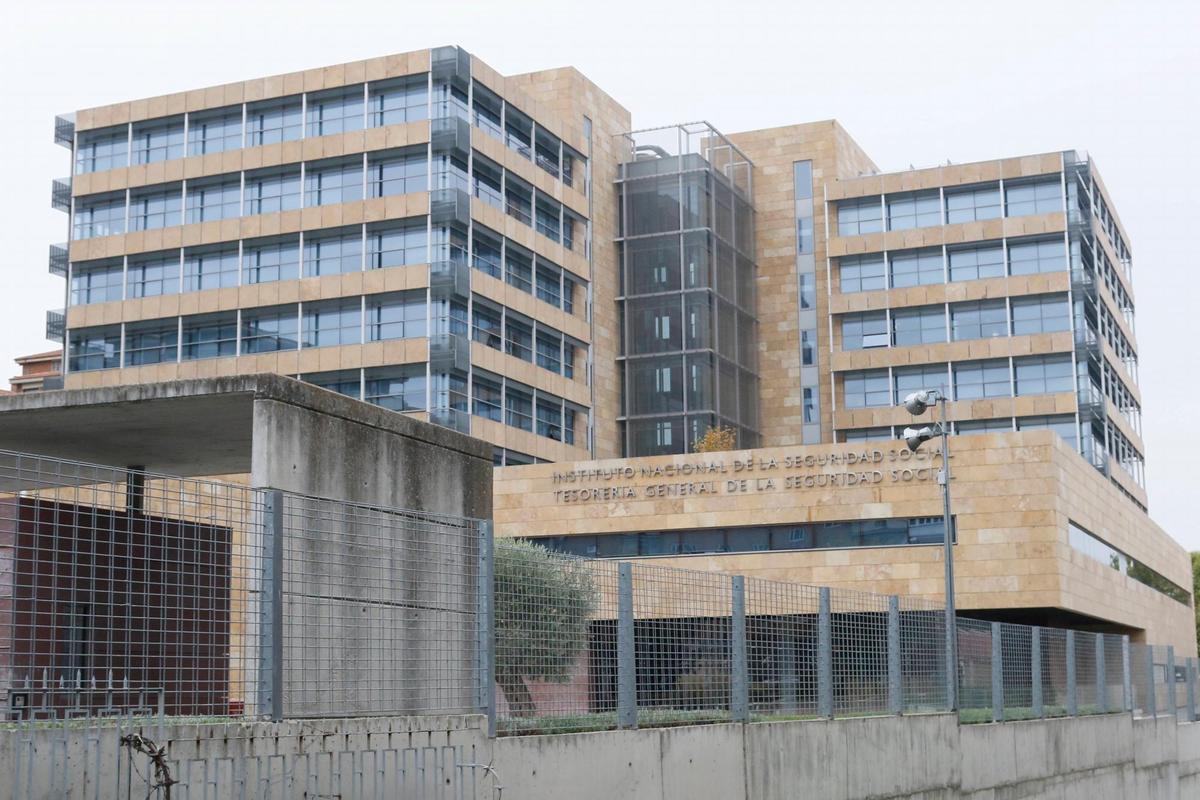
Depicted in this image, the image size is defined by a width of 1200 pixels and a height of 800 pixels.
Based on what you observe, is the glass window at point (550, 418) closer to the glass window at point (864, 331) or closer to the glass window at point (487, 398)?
the glass window at point (487, 398)

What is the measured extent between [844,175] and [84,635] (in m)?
A: 64.2

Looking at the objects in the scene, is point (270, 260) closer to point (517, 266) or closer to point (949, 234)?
point (517, 266)

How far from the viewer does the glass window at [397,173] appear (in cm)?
5469

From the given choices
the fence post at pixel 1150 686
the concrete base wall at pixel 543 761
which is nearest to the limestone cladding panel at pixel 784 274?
the fence post at pixel 1150 686

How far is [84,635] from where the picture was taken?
9.92m

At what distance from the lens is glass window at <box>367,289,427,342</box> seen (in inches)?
2122

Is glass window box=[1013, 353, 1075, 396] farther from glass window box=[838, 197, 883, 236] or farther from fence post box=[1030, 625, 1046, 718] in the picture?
fence post box=[1030, 625, 1046, 718]

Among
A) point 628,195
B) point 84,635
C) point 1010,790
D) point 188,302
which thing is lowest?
point 1010,790

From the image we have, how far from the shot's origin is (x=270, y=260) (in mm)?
57156

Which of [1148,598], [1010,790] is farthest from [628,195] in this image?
[1010,790]

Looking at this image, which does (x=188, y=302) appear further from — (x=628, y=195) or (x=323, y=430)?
(x=323, y=430)

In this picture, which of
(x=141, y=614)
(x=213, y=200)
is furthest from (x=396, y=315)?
(x=141, y=614)

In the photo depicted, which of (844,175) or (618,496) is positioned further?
(844,175)

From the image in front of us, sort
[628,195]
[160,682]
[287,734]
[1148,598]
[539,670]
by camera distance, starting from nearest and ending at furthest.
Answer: [160,682], [287,734], [539,670], [1148,598], [628,195]
